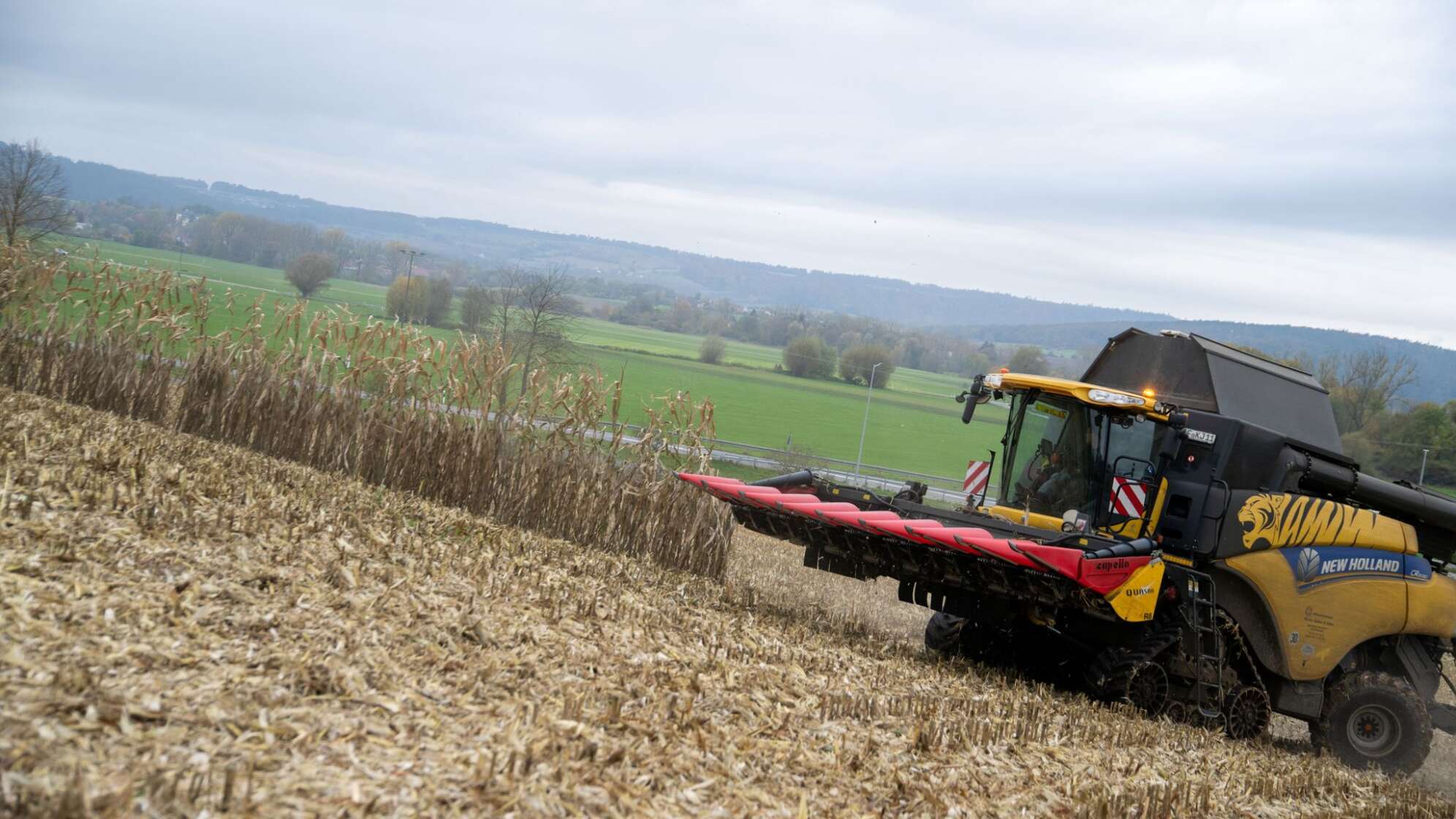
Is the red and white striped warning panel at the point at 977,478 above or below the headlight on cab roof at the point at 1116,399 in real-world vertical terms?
below

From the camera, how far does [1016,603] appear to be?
7.92m

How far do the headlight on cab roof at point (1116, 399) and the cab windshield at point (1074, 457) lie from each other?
0.21 m

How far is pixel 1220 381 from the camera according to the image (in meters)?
8.98

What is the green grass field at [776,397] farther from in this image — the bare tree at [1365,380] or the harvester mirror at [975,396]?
the harvester mirror at [975,396]

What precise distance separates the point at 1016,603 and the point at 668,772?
14.3 ft

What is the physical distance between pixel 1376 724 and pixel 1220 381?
2.89 metres

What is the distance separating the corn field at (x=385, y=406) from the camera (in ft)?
32.8

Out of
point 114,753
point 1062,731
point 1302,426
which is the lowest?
point 1062,731

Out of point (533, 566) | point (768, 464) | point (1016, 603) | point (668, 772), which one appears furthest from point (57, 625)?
point (768, 464)

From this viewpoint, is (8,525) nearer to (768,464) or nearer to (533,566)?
(533,566)

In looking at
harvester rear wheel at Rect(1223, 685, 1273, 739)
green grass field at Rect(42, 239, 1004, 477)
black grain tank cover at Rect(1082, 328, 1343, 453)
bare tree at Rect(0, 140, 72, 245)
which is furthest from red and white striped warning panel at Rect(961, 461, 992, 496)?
green grass field at Rect(42, 239, 1004, 477)

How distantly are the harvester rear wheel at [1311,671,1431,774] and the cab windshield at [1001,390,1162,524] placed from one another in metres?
2.23

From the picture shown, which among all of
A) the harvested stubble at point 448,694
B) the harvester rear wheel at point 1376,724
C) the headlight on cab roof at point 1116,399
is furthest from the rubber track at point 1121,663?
the harvester rear wheel at point 1376,724

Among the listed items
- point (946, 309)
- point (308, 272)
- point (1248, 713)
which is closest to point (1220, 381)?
point (1248, 713)
